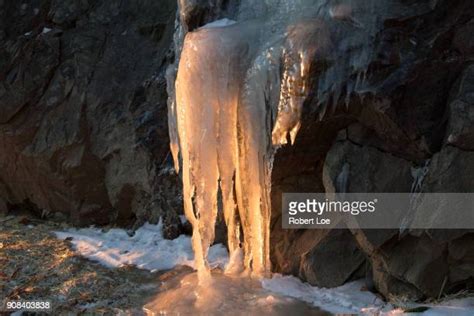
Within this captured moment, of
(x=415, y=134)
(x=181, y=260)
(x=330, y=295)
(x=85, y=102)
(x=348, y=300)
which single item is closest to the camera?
(x=415, y=134)

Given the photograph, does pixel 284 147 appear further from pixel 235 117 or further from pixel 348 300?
pixel 348 300

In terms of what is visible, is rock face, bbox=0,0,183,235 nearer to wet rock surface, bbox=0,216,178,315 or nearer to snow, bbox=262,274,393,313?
wet rock surface, bbox=0,216,178,315

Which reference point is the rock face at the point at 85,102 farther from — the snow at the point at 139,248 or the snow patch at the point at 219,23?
the snow patch at the point at 219,23

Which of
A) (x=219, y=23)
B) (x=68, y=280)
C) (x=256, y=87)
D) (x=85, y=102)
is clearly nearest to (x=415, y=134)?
(x=256, y=87)

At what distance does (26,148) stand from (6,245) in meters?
2.09

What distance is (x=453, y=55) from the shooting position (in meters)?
4.71

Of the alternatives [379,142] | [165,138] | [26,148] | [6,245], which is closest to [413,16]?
[379,142]

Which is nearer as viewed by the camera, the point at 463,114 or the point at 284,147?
the point at 463,114

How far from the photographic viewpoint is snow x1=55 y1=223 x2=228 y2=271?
6.92 metres

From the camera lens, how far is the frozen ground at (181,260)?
4.96 meters

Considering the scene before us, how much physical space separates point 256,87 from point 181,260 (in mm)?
2711

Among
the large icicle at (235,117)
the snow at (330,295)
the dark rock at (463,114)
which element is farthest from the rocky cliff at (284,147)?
the large icicle at (235,117)

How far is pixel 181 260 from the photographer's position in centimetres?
696

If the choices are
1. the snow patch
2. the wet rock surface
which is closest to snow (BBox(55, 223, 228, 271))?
the wet rock surface
